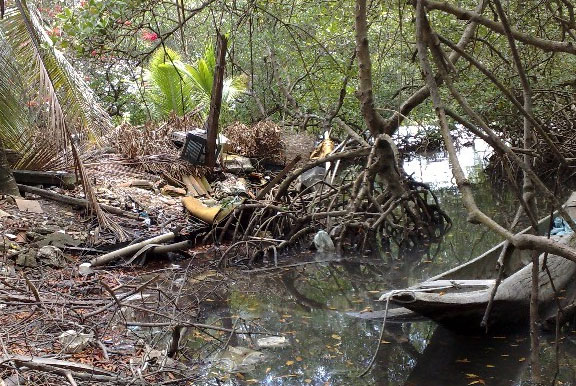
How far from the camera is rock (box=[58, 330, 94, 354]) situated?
4918 mm

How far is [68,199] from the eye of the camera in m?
10.1

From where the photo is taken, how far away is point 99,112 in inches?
353

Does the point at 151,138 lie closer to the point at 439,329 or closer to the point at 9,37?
the point at 9,37

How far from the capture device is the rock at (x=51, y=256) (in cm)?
804

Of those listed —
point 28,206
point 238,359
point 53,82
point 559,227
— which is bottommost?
point 238,359

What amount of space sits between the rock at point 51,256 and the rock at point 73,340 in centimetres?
305

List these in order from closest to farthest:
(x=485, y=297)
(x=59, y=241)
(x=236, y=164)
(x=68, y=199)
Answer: (x=485, y=297), (x=59, y=241), (x=68, y=199), (x=236, y=164)

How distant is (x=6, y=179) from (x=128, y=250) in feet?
6.75

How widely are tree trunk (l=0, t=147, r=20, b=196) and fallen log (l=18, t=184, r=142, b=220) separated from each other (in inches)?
15.7

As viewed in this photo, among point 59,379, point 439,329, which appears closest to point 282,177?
point 439,329

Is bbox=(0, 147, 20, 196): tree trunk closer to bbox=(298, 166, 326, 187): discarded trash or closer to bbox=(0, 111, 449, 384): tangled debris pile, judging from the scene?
bbox=(0, 111, 449, 384): tangled debris pile

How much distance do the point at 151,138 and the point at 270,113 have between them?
5542 mm

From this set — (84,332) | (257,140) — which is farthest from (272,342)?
(257,140)

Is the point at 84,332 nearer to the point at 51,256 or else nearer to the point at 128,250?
the point at 51,256
